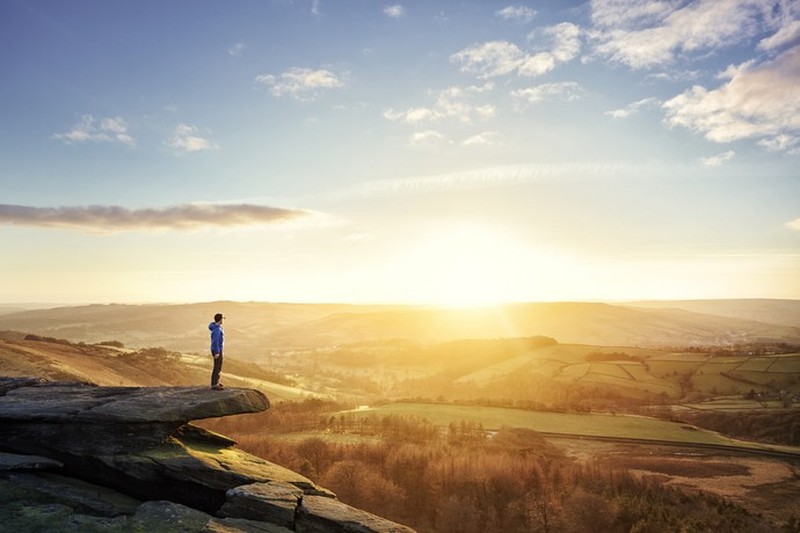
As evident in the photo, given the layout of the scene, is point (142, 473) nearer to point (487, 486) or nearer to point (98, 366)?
point (487, 486)

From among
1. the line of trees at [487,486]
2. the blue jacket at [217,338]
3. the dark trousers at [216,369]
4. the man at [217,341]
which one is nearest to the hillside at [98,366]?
the line of trees at [487,486]

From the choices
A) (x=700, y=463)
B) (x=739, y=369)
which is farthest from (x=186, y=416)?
(x=739, y=369)

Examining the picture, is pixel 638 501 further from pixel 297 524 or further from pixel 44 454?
pixel 44 454

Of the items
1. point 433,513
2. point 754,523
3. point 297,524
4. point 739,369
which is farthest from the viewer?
point 739,369

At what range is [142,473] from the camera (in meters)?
22.2

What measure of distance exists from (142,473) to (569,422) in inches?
3230

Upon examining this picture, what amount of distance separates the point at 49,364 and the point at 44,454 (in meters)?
43.1

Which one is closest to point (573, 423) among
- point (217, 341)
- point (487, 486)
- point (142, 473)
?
point (487, 486)

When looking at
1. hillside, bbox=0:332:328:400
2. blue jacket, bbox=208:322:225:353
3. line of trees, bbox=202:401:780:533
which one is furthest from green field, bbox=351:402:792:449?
blue jacket, bbox=208:322:225:353

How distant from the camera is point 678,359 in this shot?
427ft

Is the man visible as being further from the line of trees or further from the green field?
the green field

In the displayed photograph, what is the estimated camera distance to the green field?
7807 cm

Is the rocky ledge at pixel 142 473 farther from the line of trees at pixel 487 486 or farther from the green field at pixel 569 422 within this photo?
the green field at pixel 569 422

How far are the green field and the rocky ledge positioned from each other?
6759cm
